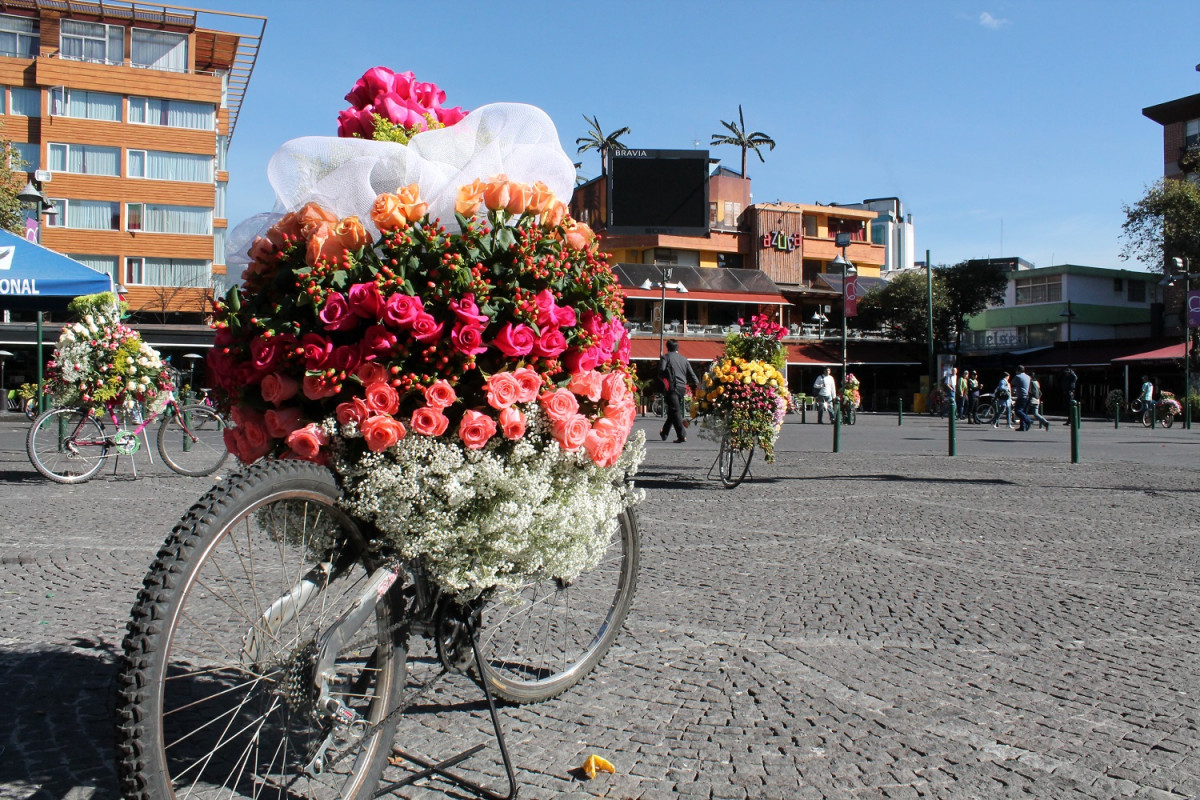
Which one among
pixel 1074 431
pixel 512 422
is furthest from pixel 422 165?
pixel 1074 431

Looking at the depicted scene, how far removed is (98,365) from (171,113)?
38.2 metres

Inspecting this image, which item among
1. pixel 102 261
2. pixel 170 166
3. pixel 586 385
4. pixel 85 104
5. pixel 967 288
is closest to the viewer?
pixel 586 385

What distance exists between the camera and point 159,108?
1705 inches

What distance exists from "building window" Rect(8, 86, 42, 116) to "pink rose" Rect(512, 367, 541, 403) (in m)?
47.5

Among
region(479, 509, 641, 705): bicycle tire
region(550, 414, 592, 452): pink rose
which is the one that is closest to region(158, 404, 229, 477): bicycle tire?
region(479, 509, 641, 705): bicycle tire

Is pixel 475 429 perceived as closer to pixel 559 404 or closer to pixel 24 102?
pixel 559 404

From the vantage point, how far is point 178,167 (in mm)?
43438

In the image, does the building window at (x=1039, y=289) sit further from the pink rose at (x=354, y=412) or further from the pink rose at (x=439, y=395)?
the pink rose at (x=354, y=412)

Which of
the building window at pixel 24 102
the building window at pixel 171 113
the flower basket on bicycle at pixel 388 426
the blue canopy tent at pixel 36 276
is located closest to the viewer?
the flower basket on bicycle at pixel 388 426

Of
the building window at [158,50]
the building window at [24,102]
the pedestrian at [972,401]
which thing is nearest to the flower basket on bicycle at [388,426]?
the pedestrian at [972,401]

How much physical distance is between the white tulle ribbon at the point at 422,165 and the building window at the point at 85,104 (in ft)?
151

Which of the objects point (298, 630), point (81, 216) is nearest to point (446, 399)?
point (298, 630)

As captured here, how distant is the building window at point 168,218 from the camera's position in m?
42.8

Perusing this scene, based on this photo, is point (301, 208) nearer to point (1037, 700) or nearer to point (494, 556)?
point (494, 556)
